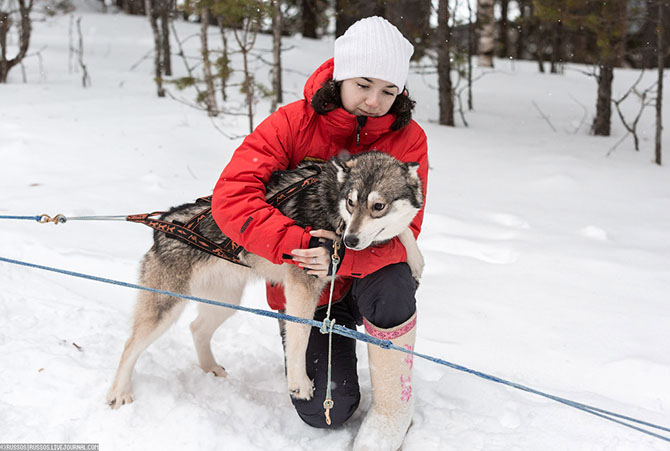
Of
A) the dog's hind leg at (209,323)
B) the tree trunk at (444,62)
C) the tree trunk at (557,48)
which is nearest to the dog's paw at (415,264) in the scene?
the dog's hind leg at (209,323)

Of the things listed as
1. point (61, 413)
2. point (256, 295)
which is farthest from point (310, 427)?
point (256, 295)

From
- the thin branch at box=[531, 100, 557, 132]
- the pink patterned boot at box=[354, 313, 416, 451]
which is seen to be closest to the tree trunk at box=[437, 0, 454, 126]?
the thin branch at box=[531, 100, 557, 132]

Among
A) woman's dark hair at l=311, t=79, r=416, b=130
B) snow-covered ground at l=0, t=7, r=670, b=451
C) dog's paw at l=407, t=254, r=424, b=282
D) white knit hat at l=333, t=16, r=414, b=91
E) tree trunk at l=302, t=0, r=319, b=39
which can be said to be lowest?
snow-covered ground at l=0, t=7, r=670, b=451

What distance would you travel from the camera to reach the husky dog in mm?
2020

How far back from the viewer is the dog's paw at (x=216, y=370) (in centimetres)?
272

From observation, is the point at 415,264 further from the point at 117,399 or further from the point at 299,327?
the point at 117,399

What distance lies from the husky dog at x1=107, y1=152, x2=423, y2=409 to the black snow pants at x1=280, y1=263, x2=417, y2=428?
0.10m

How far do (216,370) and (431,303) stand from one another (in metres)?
1.44

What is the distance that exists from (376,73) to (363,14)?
283 inches

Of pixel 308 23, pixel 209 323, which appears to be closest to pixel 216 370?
pixel 209 323

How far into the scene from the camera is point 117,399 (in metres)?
2.30

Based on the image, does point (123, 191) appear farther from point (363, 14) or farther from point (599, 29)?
point (599, 29)

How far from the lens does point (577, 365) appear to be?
107 inches

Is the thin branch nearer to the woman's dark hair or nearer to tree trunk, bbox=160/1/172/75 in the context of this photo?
tree trunk, bbox=160/1/172/75
